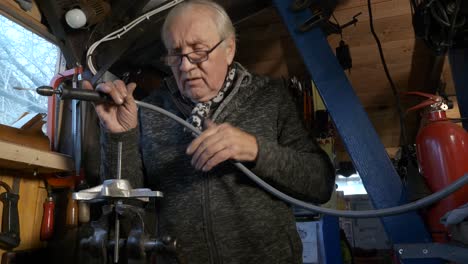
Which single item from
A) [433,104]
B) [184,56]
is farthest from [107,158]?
[433,104]

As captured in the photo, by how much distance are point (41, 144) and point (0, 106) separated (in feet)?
1.06

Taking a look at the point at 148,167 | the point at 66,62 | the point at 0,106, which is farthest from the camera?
the point at 66,62

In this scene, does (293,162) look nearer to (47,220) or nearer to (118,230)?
(118,230)

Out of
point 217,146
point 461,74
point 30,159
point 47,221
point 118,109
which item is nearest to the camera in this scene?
point 217,146

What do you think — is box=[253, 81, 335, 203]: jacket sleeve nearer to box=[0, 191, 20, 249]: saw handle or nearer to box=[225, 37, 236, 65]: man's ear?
box=[225, 37, 236, 65]: man's ear

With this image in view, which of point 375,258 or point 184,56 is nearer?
point 184,56

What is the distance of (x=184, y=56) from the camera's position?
92cm

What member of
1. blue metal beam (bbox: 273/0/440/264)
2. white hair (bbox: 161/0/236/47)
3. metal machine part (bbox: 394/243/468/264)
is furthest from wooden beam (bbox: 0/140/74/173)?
metal machine part (bbox: 394/243/468/264)

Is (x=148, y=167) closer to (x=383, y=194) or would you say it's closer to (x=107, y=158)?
(x=107, y=158)

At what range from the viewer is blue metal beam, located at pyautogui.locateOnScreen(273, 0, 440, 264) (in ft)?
3.28

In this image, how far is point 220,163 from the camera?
873 millimetres

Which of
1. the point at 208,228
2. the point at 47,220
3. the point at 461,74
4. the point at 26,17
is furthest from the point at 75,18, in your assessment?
the point at 461,74

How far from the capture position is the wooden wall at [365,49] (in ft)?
6.27

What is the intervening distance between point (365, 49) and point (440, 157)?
143cm
